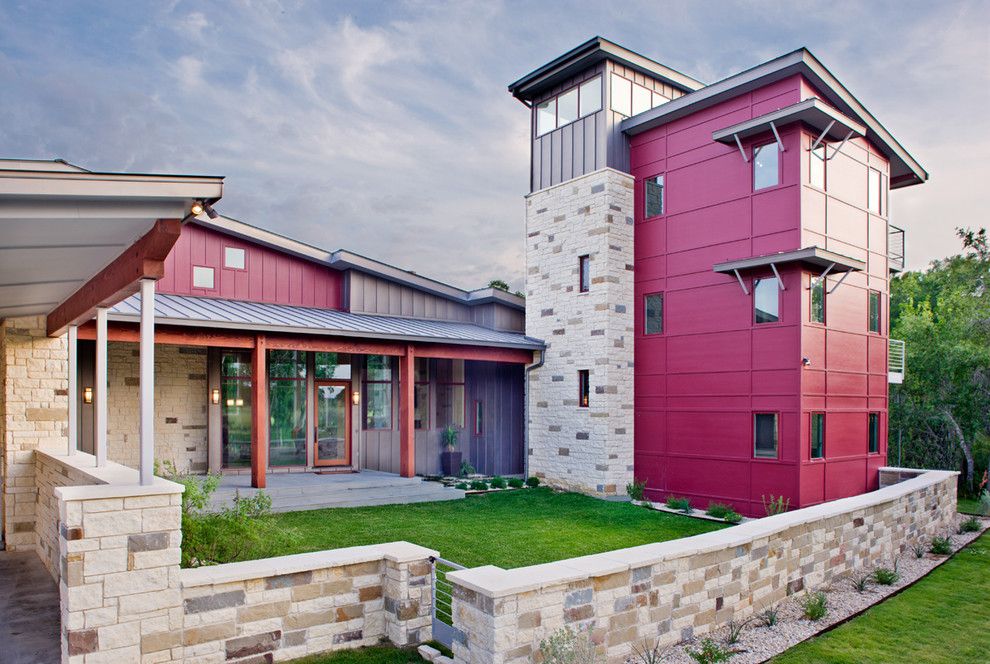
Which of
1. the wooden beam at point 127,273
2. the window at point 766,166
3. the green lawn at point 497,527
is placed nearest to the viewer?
the wooden beam at point 127,273

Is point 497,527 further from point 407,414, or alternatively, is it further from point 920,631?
point 920,631

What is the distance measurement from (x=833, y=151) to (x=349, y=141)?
1331cm

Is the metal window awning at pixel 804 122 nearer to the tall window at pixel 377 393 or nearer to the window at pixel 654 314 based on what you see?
the window at pixel 654 314

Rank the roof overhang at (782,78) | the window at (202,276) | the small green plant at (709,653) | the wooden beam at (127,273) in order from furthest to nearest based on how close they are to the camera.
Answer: the window at (202,276)
the roof overhang at (782,78)
the small green plant at (709,653)
the wooden beam at (127,273)

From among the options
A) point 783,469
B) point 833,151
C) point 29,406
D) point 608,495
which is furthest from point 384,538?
Result: point 833,151

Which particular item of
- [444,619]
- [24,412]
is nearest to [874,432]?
[444,619]

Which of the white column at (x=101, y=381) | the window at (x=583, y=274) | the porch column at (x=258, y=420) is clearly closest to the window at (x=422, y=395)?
the window at (x=583, y=274)

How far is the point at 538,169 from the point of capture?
14.6 metres

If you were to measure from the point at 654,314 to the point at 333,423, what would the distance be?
715 centimetres

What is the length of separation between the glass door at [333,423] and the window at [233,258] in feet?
9.51

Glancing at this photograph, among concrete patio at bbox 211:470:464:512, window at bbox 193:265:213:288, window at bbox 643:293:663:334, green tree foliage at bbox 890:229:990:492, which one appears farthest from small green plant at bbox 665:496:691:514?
window at bbox 193:265:213:288

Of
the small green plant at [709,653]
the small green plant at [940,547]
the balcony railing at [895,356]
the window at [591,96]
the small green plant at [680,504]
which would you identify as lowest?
the small green plant at [940,547]

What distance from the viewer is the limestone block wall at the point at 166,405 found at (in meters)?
11.5

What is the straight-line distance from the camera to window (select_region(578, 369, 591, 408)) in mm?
13344
